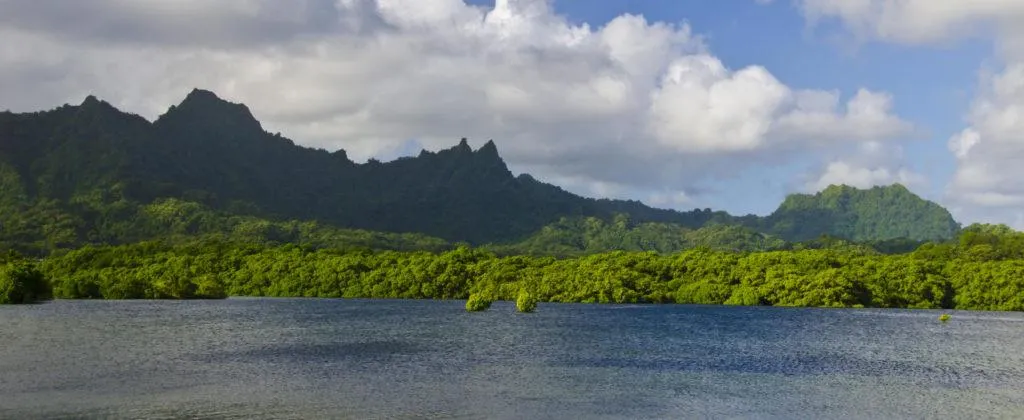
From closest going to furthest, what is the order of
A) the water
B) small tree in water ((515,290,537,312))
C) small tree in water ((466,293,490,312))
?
the water, small tree in water ((515,290,537,312)), small tree in water ((466,293,490,312))

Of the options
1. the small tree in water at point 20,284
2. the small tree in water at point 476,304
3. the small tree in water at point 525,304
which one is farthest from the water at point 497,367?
the small tree in water at point 20,284

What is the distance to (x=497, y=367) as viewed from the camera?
7431cm

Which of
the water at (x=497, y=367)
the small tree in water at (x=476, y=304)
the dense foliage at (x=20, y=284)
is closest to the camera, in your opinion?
the water at (x=497, y=367)

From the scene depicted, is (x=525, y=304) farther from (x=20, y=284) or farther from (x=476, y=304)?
(x=20, y=284)

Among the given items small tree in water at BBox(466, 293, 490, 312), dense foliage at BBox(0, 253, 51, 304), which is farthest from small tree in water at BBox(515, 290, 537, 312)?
dense foliage at BBox(0, 253, 51, 304)

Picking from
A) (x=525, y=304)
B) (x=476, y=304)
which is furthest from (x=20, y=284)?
(x=525, y=304)

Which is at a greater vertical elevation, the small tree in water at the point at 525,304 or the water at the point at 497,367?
the small tree in water at the point at 525,304

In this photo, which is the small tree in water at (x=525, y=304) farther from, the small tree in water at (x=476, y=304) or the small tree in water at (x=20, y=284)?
the small tree in water at (x=20, y=284)

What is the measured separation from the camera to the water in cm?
5509

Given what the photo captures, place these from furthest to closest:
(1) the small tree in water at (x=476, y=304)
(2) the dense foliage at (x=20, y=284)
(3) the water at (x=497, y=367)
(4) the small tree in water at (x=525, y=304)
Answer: (2) the dense foliage at (x=20, y=284)
(1) the small tree in water at (x=476, y=304)
(4) the small tree in water at (x=525, y=304)
(3) the water at (x=497, y=367)

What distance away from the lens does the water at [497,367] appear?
55094mm

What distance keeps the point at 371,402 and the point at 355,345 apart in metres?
37.4

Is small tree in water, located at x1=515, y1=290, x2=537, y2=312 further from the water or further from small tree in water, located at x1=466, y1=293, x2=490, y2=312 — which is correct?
the water

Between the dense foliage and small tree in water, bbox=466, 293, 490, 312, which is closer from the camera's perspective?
small tree in water, bbox=466, 293, 490, 312
